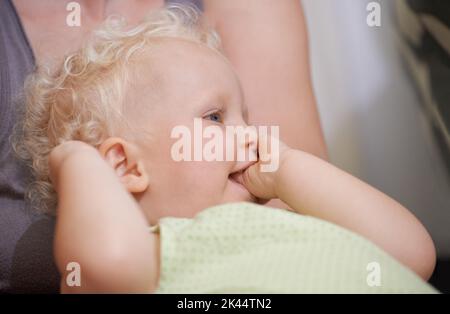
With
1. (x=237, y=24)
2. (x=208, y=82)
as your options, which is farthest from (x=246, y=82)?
(x=208, y=82)

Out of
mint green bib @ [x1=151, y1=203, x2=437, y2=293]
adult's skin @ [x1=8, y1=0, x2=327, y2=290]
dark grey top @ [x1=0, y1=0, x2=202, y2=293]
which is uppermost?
adult's skin @ [x1=8, y1=0, x2=327, y2=290]

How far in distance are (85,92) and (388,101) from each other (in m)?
0.62

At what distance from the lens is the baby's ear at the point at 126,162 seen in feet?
2.58

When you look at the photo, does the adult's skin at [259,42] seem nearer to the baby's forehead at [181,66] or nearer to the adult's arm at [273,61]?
the adult's arm at [273,61]

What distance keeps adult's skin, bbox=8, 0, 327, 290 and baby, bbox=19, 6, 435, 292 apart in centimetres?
13

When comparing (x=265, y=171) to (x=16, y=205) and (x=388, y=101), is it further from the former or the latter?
(x=388, y=101)

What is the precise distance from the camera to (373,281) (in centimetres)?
64

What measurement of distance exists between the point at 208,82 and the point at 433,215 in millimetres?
524

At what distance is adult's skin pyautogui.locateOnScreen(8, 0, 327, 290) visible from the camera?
1017 mm

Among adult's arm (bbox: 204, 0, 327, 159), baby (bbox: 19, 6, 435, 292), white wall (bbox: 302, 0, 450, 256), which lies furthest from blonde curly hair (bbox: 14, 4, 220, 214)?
white wall (bbox: 302, 0, 450, 256)

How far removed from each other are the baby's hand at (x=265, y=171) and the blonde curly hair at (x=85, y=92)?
0.18 m

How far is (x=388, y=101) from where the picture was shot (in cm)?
121
